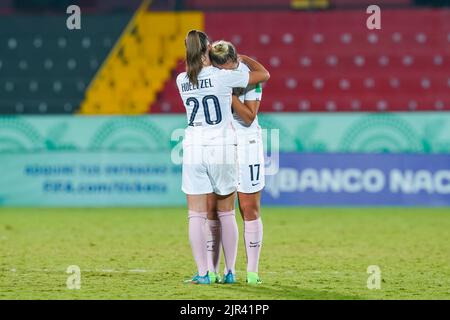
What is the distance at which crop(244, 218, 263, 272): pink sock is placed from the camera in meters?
8.78

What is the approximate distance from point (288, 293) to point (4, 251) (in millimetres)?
4736

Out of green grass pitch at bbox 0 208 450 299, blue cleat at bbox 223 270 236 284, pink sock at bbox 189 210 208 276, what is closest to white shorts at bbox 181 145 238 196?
pink sock at bbox 189 210 208 276

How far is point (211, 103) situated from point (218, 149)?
0.40 metres

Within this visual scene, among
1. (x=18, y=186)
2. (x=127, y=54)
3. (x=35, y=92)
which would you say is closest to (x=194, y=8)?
(x=127, y=54)

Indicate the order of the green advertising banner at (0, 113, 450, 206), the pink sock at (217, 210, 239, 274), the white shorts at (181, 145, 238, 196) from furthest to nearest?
the green advertising banner at (0, 113, 450, 206)
the pink sock at (217, 210, 239, 274)
the white shorts at (181, 145, 238, 196)

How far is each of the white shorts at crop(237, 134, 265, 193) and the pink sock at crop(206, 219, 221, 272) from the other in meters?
0.40

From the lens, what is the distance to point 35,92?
23062mm

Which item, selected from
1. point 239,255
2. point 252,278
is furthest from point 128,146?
point 252,278

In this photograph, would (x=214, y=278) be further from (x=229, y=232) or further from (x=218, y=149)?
(x=218, y=149)

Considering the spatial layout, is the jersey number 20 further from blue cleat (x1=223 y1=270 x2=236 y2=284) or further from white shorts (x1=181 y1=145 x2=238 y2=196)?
blue cleat (x1=223 y1=270 x2=236 y2=284)

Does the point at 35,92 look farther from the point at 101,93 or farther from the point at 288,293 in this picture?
Answer: the point at 288,293

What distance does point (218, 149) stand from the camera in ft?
27.7

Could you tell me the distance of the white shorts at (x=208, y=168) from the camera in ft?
27.8

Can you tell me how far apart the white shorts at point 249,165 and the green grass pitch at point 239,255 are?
34.9 inches
